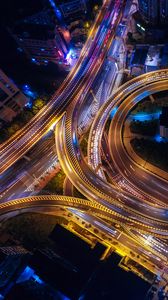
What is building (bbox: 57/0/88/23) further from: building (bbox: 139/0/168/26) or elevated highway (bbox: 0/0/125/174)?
building (bbox: 139/0/168/26)

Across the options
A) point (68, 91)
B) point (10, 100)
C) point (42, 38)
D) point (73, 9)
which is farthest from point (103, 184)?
point (73, 9)

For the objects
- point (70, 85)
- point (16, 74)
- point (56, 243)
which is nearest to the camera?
point (56, 243)

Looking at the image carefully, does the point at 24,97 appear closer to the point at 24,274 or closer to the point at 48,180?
the point at 48,180

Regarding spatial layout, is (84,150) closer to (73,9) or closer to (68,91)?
(68,91)

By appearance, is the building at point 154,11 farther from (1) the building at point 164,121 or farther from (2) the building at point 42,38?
(1) the building at point 164,121

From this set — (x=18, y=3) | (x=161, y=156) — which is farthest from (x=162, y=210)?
(x=18, y=3)

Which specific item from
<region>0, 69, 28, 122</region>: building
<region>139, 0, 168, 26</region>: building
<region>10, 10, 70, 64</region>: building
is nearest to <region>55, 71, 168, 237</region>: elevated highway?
<region>0, 69, 28, 122</region>: building
